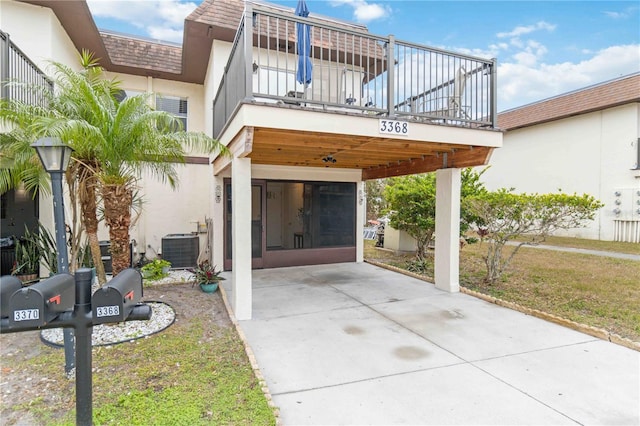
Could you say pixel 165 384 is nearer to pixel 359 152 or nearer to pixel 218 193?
pixel 359 152

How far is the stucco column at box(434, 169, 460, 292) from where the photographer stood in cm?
696

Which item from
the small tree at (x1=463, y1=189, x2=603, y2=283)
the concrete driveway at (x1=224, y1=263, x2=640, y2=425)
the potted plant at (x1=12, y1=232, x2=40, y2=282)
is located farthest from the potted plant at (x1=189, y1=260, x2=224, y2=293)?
the small tree at (x1=463, y1=189, x2=603, y2=283)

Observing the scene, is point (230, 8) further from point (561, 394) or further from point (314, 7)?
point (561, 394)

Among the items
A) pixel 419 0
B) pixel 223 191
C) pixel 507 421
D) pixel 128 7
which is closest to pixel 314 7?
pixel 419 0

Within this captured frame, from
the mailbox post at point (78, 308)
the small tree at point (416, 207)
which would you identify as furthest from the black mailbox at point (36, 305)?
the small tree at point (416, 207)

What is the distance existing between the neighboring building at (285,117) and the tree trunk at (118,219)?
1630mm

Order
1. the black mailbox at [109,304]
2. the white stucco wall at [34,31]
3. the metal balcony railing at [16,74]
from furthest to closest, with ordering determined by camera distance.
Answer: the white stucco wall at [34,31]
the metal balcony railing at [16,74]
the black mailbox at [109,304]

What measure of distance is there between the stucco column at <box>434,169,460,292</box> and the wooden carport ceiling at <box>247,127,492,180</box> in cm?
33

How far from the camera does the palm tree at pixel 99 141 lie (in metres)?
4.65

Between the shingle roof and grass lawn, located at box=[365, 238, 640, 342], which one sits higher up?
the shingle roof

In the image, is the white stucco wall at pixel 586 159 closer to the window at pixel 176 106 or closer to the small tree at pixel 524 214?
the small tree at pixel 524 214

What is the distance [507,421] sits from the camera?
9.32 feet

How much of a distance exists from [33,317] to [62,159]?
6.38 feet

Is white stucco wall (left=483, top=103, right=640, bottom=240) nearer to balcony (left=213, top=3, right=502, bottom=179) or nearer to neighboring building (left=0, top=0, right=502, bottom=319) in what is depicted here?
neighboring building (left=0, top=0, right=502, bottom=319)
